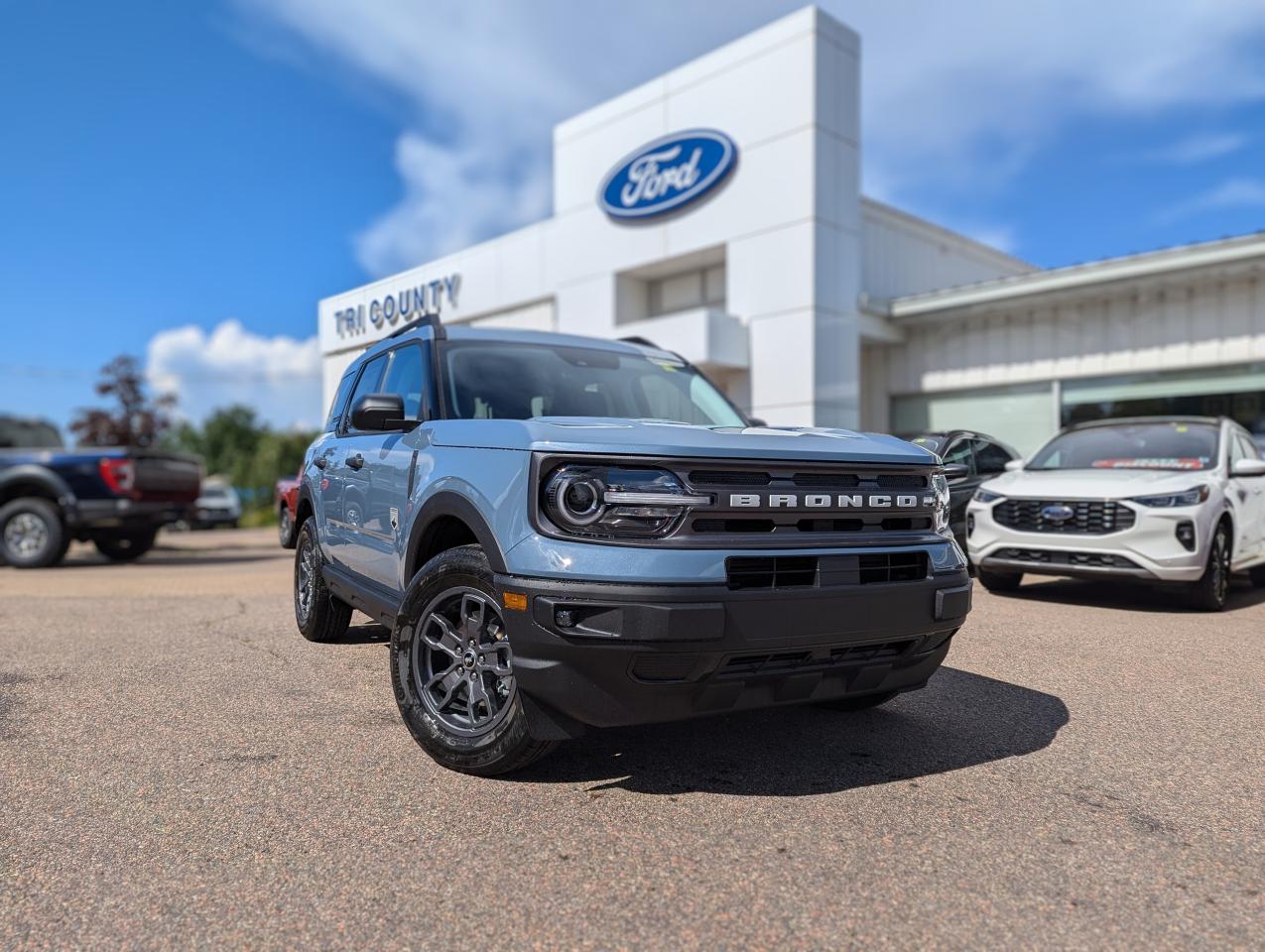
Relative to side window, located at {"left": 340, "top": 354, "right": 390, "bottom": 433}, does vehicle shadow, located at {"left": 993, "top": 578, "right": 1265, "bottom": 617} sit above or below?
below

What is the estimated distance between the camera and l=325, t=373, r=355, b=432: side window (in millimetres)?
5898

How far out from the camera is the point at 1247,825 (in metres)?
2.95

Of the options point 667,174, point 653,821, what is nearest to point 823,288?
point 667,174

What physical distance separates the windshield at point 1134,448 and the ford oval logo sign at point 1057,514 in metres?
0.96

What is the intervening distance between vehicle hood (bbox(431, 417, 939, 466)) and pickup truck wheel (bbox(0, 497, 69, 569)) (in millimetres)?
10753

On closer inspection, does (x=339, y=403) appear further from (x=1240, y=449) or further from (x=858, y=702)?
(x=1240, y=449)

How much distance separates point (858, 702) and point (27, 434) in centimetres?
1537

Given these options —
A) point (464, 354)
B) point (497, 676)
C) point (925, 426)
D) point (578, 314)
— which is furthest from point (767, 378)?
point (497, 676)

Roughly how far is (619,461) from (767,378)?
13.8 meters

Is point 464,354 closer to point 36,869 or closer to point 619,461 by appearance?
point 619,461

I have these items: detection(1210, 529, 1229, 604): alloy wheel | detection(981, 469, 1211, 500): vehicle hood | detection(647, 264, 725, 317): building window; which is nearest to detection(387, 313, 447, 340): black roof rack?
detection(981, 469, 1211, 500): vehicle hood

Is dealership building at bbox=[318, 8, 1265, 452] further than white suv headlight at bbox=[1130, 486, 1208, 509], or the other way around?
dealership building at bbox=[318, 8, 1265, 452]

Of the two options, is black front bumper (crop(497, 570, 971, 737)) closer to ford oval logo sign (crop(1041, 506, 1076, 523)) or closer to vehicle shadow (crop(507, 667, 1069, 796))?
vehicle shadow (crop(507, 667, 1069, 796))

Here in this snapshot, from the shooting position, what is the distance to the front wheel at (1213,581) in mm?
7129
